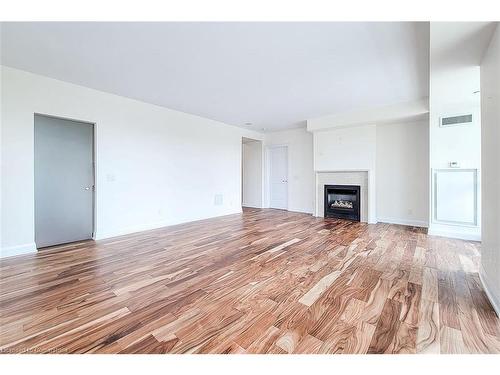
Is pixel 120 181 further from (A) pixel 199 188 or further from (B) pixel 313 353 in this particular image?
(B) pixel 313 353

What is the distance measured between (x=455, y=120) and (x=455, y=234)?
1997mm

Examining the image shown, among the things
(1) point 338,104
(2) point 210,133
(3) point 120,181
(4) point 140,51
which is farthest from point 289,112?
(3) point 120,181

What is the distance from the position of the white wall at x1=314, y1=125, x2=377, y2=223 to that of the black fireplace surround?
33 centimetres

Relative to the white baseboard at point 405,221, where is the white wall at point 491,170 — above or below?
above

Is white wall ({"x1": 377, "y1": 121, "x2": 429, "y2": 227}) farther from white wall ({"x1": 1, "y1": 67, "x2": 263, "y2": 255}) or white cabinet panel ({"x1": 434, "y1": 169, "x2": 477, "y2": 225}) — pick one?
white wall ({"x1": 1, "y1": 67, "x2": 263, "y2": 255})

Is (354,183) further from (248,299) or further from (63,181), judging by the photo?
(63,181)

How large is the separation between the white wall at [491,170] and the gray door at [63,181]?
5.17 meters

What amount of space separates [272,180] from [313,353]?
21.0 ft

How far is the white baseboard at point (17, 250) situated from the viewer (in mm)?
2957

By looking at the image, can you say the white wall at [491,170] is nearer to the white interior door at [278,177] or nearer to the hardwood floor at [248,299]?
the hardwood floor at [248,299]

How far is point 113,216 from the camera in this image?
13.2 feet

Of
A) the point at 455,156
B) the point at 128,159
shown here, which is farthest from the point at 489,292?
Result: the point at 128,159

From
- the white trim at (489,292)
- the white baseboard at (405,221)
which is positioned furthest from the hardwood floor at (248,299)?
the white baseboard at (405,221)

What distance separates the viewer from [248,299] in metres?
1.93
